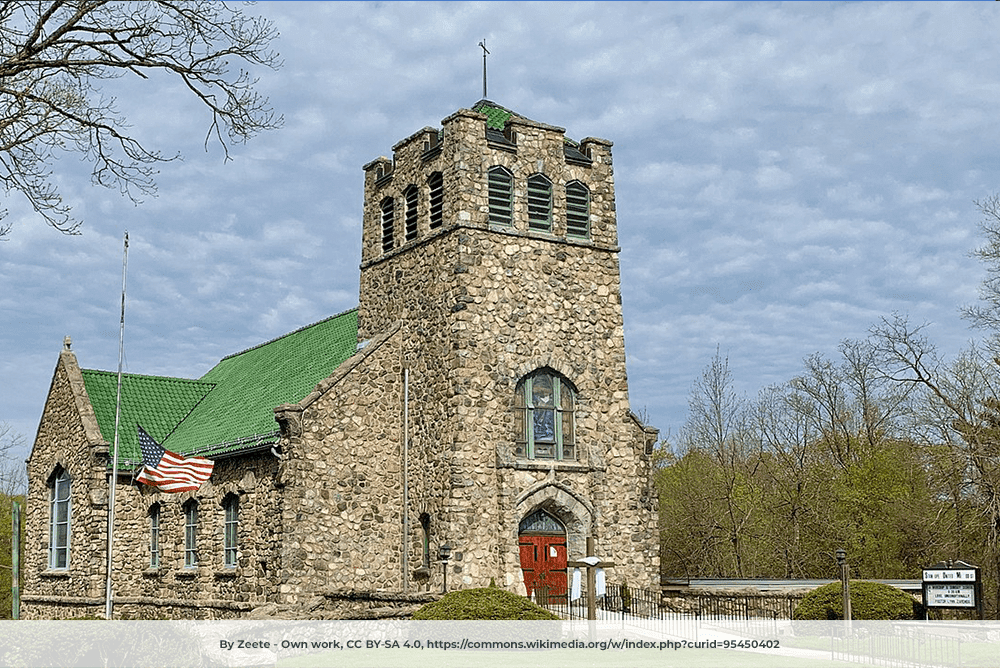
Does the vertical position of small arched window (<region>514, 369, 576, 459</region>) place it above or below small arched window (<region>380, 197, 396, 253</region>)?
below

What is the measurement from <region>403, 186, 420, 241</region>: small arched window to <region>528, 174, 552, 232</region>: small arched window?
3.25m

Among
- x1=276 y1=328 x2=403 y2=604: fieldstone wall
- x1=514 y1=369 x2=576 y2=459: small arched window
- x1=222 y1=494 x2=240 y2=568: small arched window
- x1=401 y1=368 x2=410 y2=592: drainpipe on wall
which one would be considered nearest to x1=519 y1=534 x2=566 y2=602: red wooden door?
x1=514 y1=369 x2=576 y2=459: small arched window

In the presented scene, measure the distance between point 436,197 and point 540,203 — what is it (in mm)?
2739

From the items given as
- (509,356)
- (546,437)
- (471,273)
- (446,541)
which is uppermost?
(471,273)

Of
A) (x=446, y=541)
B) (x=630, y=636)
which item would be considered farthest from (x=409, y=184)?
(x=630, y=636)

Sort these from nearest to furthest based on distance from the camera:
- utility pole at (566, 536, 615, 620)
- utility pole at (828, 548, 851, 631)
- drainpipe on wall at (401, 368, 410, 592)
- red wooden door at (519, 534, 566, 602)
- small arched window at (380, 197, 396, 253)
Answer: utility pole at (566, 536, 615, 620) → utility pole at (828, 548, 851, 631) → red wooden door at (519, 534, 566, 602) → drainpipe on wall at (401, 368, 410, 592) → small arched window at (380, 197, 396, 253)

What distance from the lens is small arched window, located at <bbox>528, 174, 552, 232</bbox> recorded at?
28.9 metres

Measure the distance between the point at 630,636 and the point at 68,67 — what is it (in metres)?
15.6

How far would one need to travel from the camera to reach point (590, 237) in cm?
2952

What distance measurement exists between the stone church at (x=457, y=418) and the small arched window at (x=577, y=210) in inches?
2.1

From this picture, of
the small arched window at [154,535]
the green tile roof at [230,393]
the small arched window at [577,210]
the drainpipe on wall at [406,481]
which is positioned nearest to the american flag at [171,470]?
the green tile roof at [230,393]

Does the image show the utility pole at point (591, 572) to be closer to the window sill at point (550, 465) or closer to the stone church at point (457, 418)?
the stone church at point (457, 418)

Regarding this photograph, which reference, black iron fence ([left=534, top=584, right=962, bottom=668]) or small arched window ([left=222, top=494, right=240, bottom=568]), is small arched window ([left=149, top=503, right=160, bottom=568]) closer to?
small arched window ([left=222, top=494, right=240, bottom=568])

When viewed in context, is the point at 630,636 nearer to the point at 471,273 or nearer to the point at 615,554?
the point at 615,554
